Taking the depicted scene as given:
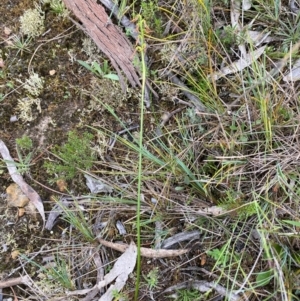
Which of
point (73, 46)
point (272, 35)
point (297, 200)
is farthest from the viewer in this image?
point (73, 46)

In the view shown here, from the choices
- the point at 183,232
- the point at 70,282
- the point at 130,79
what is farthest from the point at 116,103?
the point at 70,282

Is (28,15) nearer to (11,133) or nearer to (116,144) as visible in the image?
(11,133)

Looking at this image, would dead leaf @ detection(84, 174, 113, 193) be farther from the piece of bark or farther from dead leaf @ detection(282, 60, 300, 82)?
dead leaf @ detection(282, 60, 300, 82)

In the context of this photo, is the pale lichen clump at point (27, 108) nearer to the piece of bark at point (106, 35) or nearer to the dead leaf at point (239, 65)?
the piece of bark at point (106, 35)

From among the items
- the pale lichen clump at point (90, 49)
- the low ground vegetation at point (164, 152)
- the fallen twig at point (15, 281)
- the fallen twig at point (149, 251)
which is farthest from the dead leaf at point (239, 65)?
the fallen twig at point (15, 281)

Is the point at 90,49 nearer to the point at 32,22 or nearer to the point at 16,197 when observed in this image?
the point at 32,22

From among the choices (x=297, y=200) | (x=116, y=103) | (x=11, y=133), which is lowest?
(x=297, y=200)
